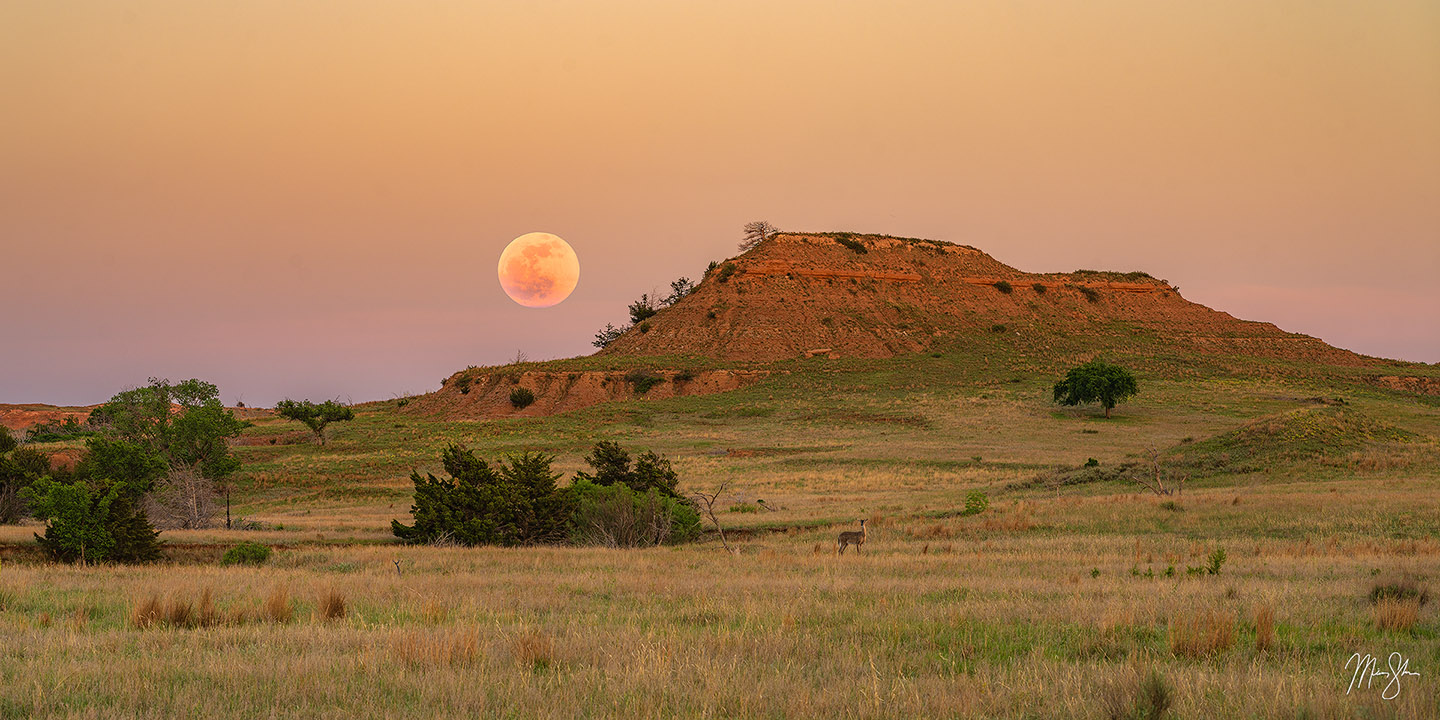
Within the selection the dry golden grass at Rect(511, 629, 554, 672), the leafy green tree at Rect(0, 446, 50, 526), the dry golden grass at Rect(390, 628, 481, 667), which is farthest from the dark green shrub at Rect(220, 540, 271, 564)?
the leafy green tree at Rect(0, 446, 50, 526)

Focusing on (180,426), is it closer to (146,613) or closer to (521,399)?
(146,613)

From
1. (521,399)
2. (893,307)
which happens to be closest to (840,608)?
(521,399)

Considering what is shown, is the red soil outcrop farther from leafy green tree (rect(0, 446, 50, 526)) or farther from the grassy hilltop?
leafy green tree (rect(0, 446, 50, 526))

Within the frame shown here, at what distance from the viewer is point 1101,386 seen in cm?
6731

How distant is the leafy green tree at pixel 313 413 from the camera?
6844 centimetres

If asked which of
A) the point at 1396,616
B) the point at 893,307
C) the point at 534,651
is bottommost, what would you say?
the point at 1396,616

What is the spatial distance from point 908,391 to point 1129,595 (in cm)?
7079

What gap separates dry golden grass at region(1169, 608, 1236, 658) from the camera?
7.66 m

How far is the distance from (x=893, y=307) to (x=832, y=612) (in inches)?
3999

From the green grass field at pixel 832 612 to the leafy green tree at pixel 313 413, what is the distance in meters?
31.4

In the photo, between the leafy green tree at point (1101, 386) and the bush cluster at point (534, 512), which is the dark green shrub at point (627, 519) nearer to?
the bush cluster at point (534, 512)

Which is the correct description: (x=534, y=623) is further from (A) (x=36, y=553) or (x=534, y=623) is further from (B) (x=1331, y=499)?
(B) (x=1331, y=499)

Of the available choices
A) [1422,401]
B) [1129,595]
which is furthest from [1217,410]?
[1129,595]
